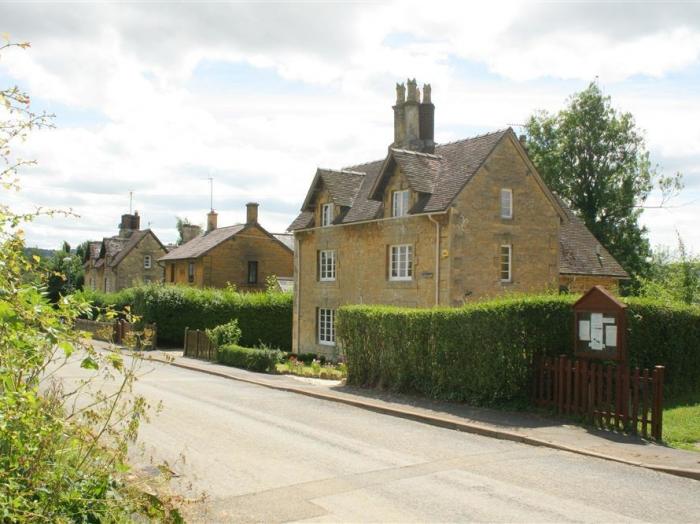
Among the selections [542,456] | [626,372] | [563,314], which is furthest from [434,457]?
[563,314]

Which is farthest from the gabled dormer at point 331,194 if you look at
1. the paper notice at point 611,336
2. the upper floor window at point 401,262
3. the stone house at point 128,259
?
the stone house at point 128,259

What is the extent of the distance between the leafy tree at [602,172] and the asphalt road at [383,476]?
126ft

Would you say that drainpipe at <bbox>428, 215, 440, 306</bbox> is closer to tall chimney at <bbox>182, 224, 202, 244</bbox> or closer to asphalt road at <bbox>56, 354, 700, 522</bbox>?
asphalt road at <bbox>56, 354, 700, 522</bbox>

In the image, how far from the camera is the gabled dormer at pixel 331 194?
1244 inches

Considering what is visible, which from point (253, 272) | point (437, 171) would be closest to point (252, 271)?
point (253, 272)

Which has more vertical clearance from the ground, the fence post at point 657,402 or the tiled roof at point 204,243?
the tiled roof at point 204,243

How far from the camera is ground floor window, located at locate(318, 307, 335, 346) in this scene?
3250cm

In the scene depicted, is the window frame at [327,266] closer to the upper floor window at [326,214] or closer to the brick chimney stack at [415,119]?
the upper floor window at [326,214]

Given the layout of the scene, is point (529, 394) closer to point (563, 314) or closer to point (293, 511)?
point (563, 314)

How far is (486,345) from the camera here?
631 inches

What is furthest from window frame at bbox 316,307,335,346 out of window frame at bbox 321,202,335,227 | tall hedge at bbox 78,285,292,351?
tall hedge at bbox 78,285,292,351

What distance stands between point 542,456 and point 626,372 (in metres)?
2.94

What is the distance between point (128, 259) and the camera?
64000 millimetres

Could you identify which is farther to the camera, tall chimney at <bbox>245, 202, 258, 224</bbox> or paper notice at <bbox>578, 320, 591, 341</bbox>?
tall chimney at <bbox>245, 202, 258, 224</bbox>
